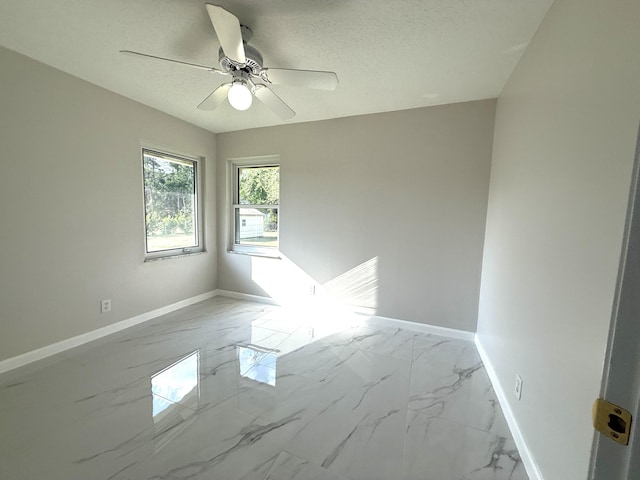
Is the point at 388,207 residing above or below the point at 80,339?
above

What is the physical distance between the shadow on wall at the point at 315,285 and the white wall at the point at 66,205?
132 cm

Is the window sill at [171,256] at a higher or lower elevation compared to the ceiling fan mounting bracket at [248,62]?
lower

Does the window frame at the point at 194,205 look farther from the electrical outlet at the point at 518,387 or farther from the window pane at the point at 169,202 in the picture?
the electrical outlet at the point at 518,387

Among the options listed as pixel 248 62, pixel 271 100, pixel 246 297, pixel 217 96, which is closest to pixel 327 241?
pixel 246 297

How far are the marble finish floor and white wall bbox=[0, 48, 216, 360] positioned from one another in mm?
381

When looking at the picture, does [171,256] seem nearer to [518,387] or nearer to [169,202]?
[169,202]

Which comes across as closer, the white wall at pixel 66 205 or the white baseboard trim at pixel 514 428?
the white baseboard trim at pixel 514 428

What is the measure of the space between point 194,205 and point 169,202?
0.38 m

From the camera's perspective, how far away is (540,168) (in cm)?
141

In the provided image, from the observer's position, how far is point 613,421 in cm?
48

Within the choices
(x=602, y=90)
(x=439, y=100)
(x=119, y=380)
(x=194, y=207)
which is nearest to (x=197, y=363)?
(x=119, y=380)

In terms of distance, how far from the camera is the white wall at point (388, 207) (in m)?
2.65

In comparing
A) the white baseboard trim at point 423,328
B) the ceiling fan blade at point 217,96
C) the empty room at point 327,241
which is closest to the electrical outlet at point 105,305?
the empty room at point 327,241

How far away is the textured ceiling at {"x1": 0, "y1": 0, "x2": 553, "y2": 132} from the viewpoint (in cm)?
150
